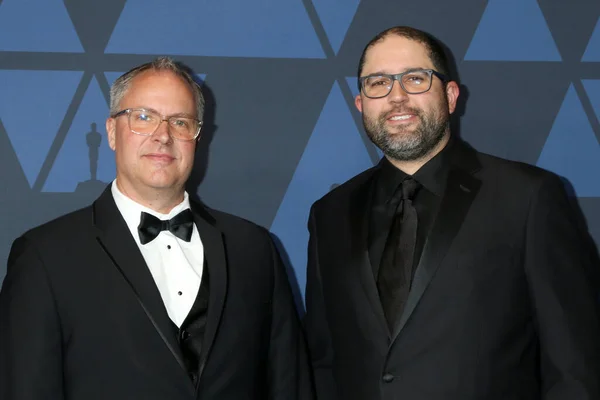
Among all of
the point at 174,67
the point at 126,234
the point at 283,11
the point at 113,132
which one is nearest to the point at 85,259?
the point at 126,234

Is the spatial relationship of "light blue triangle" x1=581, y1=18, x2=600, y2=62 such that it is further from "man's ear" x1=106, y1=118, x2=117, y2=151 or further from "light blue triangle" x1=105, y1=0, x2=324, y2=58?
"man's ear" x1=106, y1=118, x2=117, y2=151

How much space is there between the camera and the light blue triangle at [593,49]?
11.6 ft

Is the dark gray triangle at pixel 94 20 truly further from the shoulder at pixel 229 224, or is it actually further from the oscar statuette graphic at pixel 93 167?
the shoulder at pixel 229 224

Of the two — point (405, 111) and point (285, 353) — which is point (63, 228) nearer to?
point (285, 353)

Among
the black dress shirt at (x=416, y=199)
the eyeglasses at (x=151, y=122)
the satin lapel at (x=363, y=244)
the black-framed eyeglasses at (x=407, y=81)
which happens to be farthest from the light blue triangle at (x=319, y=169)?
the eyeglasses at (x=151, y=122)

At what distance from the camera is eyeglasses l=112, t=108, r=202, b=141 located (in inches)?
99.0

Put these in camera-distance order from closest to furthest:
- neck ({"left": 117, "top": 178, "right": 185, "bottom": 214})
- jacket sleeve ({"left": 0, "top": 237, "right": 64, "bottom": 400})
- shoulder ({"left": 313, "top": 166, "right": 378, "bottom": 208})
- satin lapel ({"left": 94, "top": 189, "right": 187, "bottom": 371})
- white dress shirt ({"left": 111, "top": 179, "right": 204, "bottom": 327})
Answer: jacket sleeve ({"left": 0, "top": 237, "right": 64, "bottom": 400}) → satin lapel ({"left": 94, "top": 189, "right": 187, "bottom": 371}) → white dress shirt ({"left": 111, "top": 179, "right": 204, "bottom": 327}) → neck ({"left": 117, "top": 178, "right": 185, "bottom": 214}) → shoulder ({"left": 313, "top": 166, "right": 378, "bottom": 208})

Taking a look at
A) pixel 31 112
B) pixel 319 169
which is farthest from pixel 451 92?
pixel 31 112

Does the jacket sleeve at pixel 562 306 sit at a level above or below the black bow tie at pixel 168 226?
below

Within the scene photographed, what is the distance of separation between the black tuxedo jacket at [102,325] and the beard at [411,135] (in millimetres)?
752

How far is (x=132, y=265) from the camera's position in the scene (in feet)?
7.79

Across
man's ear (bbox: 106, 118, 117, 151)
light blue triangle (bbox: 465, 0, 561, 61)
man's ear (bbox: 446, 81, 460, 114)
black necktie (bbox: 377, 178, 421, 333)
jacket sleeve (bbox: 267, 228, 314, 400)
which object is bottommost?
jacket sleeve (bbox: 267, 228, 314, 400)

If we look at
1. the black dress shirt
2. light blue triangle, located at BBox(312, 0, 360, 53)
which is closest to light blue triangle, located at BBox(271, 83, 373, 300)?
light blue triangle, located at BBox(312, 0, 360, 53)

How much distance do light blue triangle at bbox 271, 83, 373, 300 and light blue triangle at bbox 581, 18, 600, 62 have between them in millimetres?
1215
